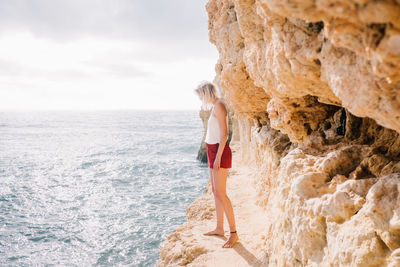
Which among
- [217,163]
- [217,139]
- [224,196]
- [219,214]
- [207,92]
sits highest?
[207,92]

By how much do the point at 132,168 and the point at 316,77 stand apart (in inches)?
728

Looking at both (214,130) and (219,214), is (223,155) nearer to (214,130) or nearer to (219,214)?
(214,130)

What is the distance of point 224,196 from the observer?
3.75 m

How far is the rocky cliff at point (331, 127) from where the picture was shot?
133 centimetres

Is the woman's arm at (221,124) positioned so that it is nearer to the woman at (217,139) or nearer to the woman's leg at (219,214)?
the woman at (217,139)

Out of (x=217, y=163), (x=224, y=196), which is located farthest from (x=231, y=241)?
(x=217, y=163)

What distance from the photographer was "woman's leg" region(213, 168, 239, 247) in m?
3.65

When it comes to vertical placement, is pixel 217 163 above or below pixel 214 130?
below

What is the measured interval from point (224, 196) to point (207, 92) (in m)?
1.42

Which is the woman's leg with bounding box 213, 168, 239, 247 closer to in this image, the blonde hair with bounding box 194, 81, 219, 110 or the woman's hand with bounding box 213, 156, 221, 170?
the woman's hand with bounding box 213, 156, 221, 170

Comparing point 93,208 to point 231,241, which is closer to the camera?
point 231,241

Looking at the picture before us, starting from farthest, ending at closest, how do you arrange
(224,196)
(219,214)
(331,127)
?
(219,214) → (224,196) → (331,127)

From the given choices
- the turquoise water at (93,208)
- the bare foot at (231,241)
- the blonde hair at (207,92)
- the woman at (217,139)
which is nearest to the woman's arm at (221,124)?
the woman at (217,139)

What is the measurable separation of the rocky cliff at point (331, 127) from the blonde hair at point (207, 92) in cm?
56
